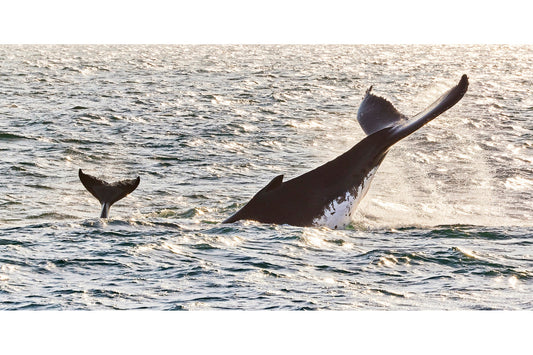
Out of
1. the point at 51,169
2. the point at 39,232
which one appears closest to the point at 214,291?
the point at 39,232

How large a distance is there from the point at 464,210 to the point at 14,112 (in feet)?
71.7

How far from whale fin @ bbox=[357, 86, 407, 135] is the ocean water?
1504 mm

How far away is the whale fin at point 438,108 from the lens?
11680 millimetres

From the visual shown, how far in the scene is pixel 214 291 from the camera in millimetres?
9961

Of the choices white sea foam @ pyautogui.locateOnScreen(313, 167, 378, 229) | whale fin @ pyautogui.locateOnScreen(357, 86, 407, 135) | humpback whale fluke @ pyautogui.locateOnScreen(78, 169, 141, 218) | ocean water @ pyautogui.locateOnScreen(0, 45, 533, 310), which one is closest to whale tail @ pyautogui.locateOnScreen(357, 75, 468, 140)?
whale fin @ pyautogui.locateOnScreen(357, 86, 407, 135)

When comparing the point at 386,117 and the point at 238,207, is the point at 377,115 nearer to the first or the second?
the point at 386,117

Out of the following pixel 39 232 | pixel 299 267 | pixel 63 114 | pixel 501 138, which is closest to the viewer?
pixel 299 267

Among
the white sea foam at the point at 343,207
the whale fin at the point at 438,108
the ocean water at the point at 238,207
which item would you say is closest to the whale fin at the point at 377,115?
the whale fin at the point at 438,108

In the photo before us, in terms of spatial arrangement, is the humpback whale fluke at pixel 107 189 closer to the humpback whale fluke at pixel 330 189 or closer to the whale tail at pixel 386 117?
the humpback whale fluke at pixel 330 189

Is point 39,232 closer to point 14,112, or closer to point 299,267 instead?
point 299,267

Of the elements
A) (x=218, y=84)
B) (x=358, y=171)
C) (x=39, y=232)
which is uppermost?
(x=218, y=84)

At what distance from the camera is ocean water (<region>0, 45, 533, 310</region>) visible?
10.0 metres

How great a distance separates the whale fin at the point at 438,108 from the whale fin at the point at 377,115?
1.89ft
